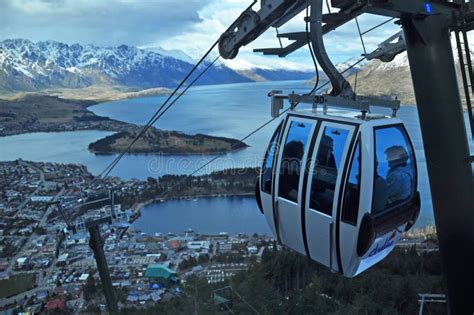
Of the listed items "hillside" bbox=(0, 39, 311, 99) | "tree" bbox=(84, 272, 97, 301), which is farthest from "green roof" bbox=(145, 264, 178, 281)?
"hillside" bbox=(0, 39, 311, 99)

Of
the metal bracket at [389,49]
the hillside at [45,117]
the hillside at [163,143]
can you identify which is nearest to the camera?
the metal bracket at [389,49]

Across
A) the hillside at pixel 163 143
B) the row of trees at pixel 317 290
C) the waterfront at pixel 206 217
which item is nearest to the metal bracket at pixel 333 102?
the row of trees at pixel 317 290

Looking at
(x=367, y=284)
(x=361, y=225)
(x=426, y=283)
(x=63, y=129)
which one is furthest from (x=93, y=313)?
(x=63, y=129)

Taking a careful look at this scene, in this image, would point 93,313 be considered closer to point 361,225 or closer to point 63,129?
point 361,225

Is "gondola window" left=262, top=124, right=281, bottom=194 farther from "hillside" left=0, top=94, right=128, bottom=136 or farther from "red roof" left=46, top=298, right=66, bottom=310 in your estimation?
"hillside" left=0, top=94, right=128, bottom=136

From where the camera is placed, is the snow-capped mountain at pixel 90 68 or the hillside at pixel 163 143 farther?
the snow-capped mountain at pixel 90 68

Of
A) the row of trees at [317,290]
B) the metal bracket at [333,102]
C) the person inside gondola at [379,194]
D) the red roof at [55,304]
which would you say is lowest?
the row of trees at [317,290]

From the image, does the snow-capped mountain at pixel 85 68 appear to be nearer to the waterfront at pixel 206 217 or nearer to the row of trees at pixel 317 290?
the waterfront at pixel 206 217

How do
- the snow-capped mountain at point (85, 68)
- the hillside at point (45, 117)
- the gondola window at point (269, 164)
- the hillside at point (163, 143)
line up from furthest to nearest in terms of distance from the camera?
the snow-capped mountain at point (85, 68)
the hillside at point (45, 117)
the hillside at point (163, 143)
the gondola window at point (269, 164)
